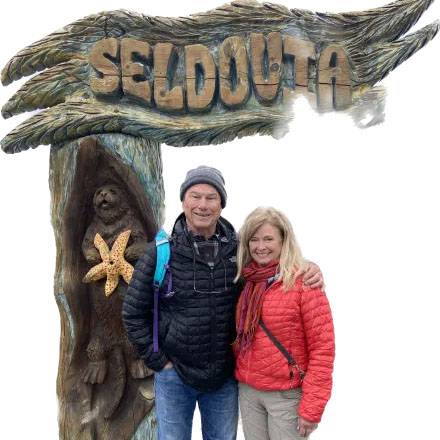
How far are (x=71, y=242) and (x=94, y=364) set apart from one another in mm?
568

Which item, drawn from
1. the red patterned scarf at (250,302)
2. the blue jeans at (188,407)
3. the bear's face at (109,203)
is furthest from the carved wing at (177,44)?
the blue jeans at (188,407)

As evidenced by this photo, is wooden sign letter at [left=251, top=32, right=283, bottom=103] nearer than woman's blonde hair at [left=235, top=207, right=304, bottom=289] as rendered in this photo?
No

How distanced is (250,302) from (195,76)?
1.00m

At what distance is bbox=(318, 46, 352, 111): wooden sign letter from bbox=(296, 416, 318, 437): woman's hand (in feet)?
4.08

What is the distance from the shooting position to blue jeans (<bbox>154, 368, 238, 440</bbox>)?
1742mm

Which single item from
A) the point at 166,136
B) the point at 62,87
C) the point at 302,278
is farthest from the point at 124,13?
the point at 302,278

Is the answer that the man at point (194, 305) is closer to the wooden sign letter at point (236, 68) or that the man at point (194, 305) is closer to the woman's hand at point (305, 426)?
the woman's hand at point (305, 426)

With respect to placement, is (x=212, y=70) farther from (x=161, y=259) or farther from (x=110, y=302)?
(x=110, y=302)

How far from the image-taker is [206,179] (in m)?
1.67

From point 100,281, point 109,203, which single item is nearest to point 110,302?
point 100,281

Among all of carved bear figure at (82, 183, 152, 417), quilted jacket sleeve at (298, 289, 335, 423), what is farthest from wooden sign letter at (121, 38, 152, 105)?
quilted jacket sleeve at (298, 289, 335, 423)

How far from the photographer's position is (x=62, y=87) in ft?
6.72

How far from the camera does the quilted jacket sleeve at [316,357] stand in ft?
5.01

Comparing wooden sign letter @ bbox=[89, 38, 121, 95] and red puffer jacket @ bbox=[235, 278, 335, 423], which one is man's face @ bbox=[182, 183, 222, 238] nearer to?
red puffer jacket @ bbox=[235, 278, 335, 423]
